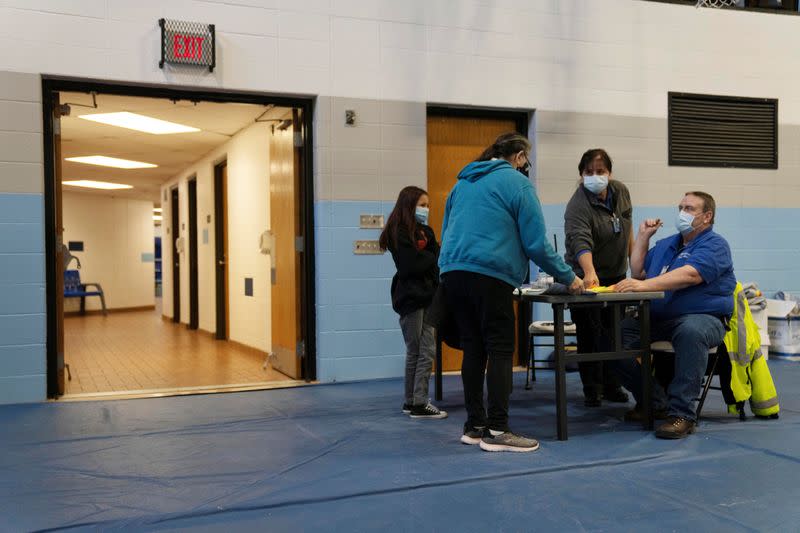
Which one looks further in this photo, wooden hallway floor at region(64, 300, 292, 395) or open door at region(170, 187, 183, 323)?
open door at region(170, 187, 183, 323)

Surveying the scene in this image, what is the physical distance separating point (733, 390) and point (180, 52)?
13.3 feet

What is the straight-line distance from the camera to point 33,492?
2.92m

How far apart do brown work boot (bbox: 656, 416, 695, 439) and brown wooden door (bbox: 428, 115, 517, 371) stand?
241 cm

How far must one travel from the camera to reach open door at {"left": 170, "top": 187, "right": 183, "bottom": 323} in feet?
39.2

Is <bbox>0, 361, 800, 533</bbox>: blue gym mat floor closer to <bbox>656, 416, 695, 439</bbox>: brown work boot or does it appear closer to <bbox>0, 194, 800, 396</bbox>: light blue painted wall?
<bbox>656, 416, 695, 439</bbox>: brown work boot

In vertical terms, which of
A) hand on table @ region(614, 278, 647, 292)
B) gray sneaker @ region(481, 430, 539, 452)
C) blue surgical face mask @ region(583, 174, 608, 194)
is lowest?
gray sneaker @ region(481, 430, 539, 452)

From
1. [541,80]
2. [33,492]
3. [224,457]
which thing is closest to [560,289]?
[224,457]

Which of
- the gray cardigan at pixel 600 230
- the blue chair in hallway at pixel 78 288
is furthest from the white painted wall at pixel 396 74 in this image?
the blue chair in hallway at pixel 78 288

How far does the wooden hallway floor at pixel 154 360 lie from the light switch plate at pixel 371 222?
4.34 feet

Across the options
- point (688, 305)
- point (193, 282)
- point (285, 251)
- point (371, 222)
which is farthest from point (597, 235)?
point (193, 282)

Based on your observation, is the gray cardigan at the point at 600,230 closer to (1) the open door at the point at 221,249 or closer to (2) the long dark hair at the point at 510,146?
(2) the long dark hair at the point at 510,146

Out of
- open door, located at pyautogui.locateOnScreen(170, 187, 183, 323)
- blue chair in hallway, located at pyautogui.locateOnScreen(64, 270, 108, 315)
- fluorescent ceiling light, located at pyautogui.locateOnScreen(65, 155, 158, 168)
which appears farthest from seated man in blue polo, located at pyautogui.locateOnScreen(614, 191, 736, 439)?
blue chair in hallway, located at pyautogui.locateOnScreen(64, 270, 108, 315)

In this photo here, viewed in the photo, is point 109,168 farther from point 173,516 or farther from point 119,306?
point 173,516

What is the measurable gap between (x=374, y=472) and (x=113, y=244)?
13140 mm
